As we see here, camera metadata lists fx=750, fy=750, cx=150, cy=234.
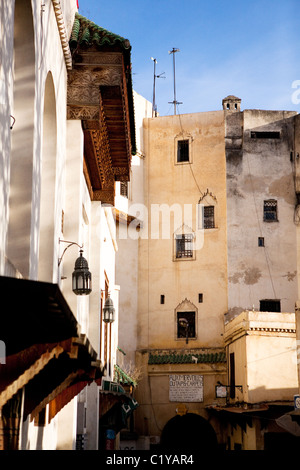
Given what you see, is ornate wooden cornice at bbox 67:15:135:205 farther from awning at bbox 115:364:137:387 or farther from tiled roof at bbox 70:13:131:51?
awning at bbox 115:364:137:387

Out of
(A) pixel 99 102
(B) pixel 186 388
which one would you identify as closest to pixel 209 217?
(B) pixel 186 388

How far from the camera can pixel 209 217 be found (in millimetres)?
29188

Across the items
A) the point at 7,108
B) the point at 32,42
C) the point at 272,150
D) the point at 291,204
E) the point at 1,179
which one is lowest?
the point at 1,179

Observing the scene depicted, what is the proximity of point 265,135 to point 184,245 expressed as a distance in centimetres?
546

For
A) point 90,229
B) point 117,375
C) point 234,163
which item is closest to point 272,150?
point 234,163

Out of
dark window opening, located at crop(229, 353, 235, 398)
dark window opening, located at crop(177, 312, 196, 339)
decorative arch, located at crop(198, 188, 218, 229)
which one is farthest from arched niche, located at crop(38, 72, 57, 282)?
decorative arch, located at crop(198, 188, 218, 229)

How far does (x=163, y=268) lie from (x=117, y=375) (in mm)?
7674

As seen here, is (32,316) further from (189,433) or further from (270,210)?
(189,433)

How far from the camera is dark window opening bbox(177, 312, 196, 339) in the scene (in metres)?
28.3

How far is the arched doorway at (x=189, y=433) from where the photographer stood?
27.7 metres

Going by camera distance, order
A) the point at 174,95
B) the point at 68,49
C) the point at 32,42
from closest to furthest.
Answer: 1. the point at 32,42
2. the point at 68,49
3. the point at 174,95

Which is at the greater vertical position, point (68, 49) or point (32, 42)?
point (68, 49)

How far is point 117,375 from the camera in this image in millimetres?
22172
